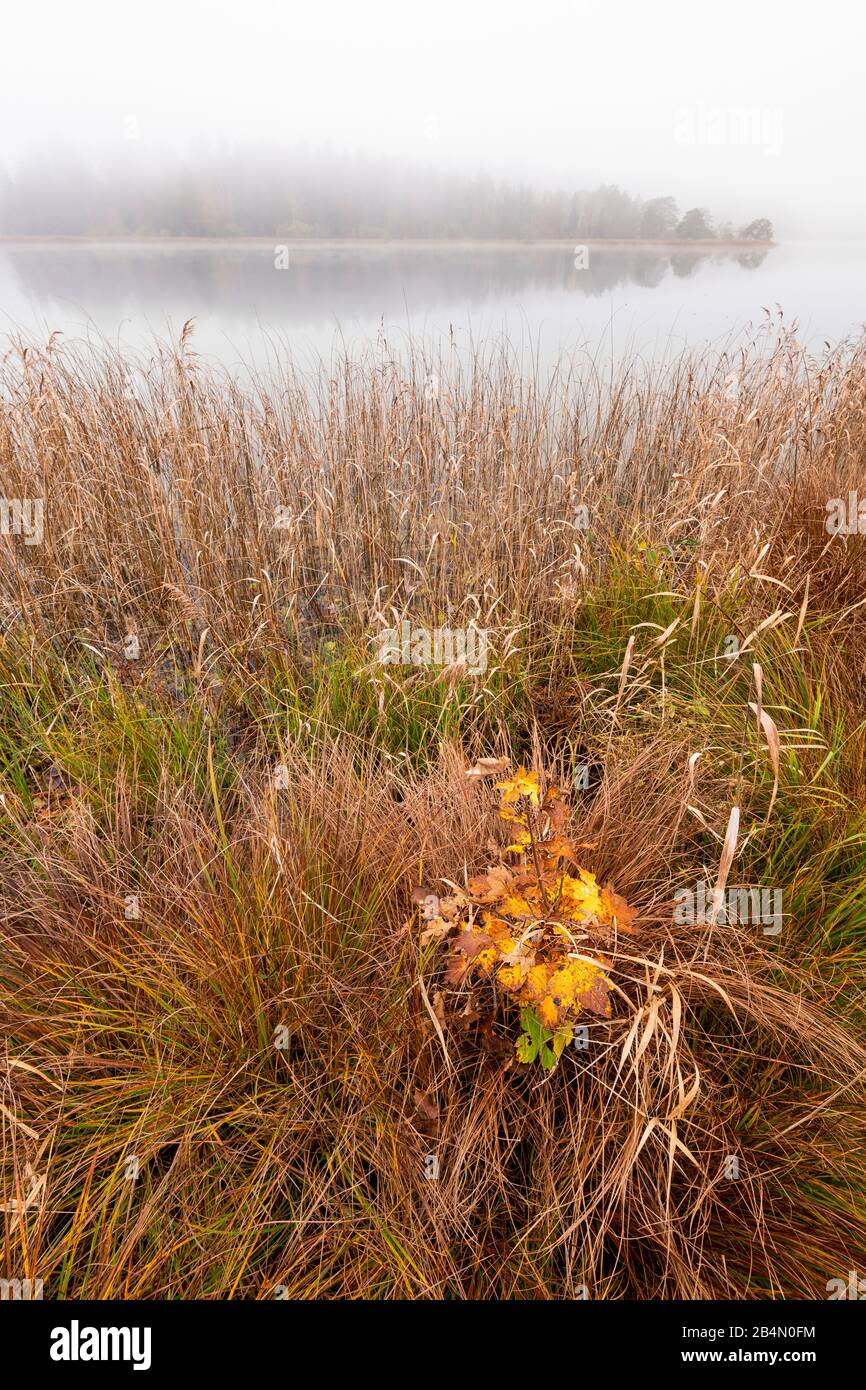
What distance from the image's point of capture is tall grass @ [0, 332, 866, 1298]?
4.19 ft

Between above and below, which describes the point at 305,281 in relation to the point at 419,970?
above

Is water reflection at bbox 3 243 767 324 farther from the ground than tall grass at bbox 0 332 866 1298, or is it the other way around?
water reflection at bbox 3 243 767 324

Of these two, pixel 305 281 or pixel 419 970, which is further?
pixel 305 281

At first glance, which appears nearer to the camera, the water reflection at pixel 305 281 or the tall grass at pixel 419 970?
the tall grass at pixel 419 970

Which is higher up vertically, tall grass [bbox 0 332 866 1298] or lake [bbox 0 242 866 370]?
lake [bbox 0 242 866 370]

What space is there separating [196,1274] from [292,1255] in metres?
0.17

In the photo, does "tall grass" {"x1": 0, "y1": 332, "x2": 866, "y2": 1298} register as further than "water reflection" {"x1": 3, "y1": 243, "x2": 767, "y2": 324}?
No

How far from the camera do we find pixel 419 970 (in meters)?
1.32

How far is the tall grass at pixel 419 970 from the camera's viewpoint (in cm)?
128

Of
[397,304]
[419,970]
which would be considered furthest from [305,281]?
[419,970]

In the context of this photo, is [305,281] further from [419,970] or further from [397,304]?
[419,970]

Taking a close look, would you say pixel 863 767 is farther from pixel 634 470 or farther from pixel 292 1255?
pixel 634 470

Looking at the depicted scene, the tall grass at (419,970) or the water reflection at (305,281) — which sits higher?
the water reflection at (305,281)

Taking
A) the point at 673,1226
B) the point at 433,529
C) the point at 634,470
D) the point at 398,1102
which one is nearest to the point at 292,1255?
the point at 398,1102
